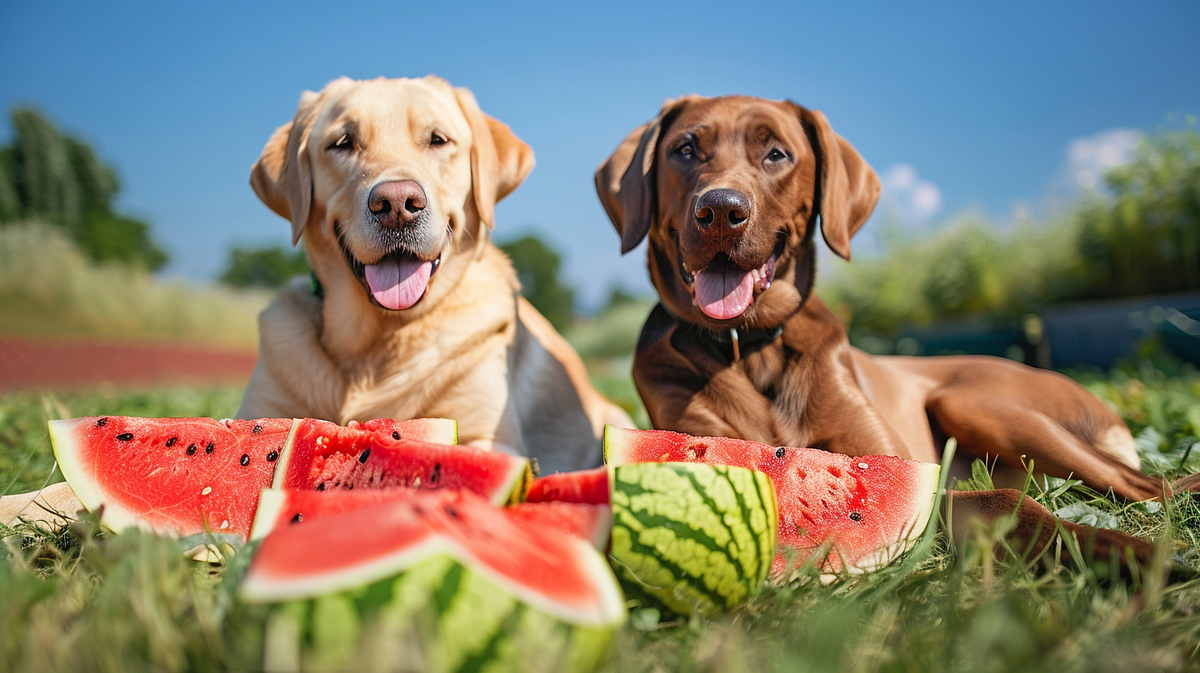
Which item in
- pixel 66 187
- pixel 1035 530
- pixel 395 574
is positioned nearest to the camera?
pixel 395 574

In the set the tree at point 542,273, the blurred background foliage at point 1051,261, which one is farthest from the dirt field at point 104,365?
the tree at point 542,273

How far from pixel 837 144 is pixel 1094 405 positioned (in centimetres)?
195

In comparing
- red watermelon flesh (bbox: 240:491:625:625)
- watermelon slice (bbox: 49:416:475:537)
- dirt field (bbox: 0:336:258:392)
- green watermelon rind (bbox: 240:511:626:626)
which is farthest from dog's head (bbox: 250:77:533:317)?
dirt field (bbox: 0:336:258:392)

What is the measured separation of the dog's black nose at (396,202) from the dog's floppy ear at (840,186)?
186 cm

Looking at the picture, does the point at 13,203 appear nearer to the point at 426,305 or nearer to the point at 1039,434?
the point at 426,305

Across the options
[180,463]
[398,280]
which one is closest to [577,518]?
[180,463]

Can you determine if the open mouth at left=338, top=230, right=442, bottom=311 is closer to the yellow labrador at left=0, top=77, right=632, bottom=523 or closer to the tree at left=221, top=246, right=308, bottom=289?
the yellow labrador at left=0, top=77, right=632, bottom=523

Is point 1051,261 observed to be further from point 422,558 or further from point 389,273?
point 422,558

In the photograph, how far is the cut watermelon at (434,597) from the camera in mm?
914

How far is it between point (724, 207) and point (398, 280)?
5.00 ft

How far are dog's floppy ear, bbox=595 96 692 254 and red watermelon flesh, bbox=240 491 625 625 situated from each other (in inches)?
85.7

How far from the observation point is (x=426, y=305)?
3.26m

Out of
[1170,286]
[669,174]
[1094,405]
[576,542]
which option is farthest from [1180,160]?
[576,542]

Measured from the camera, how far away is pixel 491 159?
3559 millimetres
